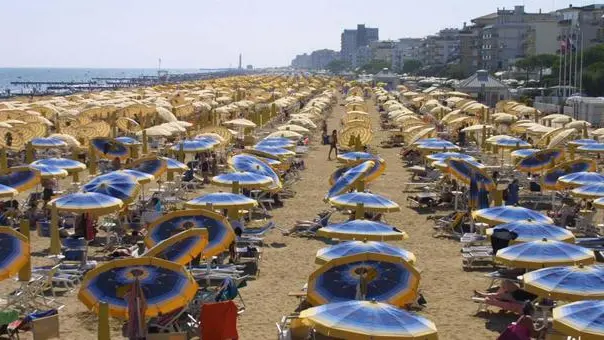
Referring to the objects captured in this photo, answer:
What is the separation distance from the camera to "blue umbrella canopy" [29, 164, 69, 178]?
16.9 meters

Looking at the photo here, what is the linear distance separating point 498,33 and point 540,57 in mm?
34365

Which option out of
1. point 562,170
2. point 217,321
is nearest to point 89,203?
point 217,321

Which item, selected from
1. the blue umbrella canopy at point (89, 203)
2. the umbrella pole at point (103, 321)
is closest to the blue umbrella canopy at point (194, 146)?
the blue umbrella canopy at point (89, 203)

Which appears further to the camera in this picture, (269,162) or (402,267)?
(269,162)

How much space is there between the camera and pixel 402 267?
31.0 ft

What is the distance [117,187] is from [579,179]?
8.73 m

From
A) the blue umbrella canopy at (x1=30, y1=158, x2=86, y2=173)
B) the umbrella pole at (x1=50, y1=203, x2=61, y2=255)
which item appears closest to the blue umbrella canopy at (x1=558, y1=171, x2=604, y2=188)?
the umbrella pole at (x1=50, y1=203, x2=61, y2=255)

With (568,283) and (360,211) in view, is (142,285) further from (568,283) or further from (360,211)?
(360,211)

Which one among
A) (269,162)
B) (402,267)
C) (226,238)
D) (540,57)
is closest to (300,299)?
(226,238)

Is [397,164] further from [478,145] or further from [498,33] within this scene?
[498,33]

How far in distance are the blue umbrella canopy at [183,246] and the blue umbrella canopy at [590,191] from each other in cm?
790

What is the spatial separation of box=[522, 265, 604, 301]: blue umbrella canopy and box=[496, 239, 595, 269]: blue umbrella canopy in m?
0.81

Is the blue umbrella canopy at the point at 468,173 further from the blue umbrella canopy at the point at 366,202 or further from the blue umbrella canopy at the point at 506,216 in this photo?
the blue umbrella canopy at the point at 506,216

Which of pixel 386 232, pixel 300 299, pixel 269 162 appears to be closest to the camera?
pixel 300 299
